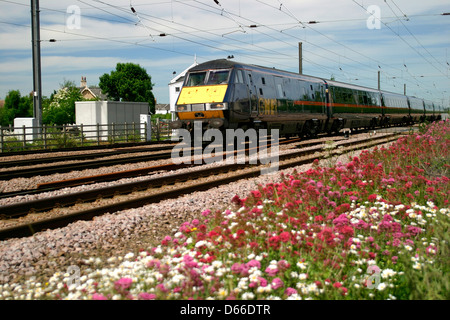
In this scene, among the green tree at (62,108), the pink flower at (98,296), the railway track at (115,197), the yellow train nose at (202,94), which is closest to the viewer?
the pink flower at (98,296)

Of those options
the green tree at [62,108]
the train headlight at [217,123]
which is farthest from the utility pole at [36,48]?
the green tree at [62,108]

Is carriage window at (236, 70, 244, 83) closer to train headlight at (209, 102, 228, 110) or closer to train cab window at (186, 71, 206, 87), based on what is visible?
train headlight at (209, 102, 228, 110)

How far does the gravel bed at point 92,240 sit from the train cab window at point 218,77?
8.94 meters

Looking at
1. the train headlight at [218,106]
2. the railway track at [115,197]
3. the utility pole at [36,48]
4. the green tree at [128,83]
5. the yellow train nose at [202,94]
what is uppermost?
the green tree at [128,83]

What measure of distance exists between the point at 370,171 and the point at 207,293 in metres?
4.83

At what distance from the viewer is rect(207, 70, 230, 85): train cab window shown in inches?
630

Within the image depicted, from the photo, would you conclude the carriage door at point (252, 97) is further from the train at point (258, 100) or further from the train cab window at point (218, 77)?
the train cab window at point (218, 77)

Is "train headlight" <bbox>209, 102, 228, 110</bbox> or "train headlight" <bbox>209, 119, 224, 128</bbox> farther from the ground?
"train headlight" <bbox>209, 102, 228, 110</bbox>

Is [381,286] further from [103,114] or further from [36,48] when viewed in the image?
[103,114]

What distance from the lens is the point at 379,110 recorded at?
116 ft

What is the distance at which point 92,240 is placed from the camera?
18.5ft

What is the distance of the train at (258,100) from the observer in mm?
15867

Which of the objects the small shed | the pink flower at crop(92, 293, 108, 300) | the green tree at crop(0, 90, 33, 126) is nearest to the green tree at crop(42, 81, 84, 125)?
the green tree at crop(0, 90, 33, 126)
